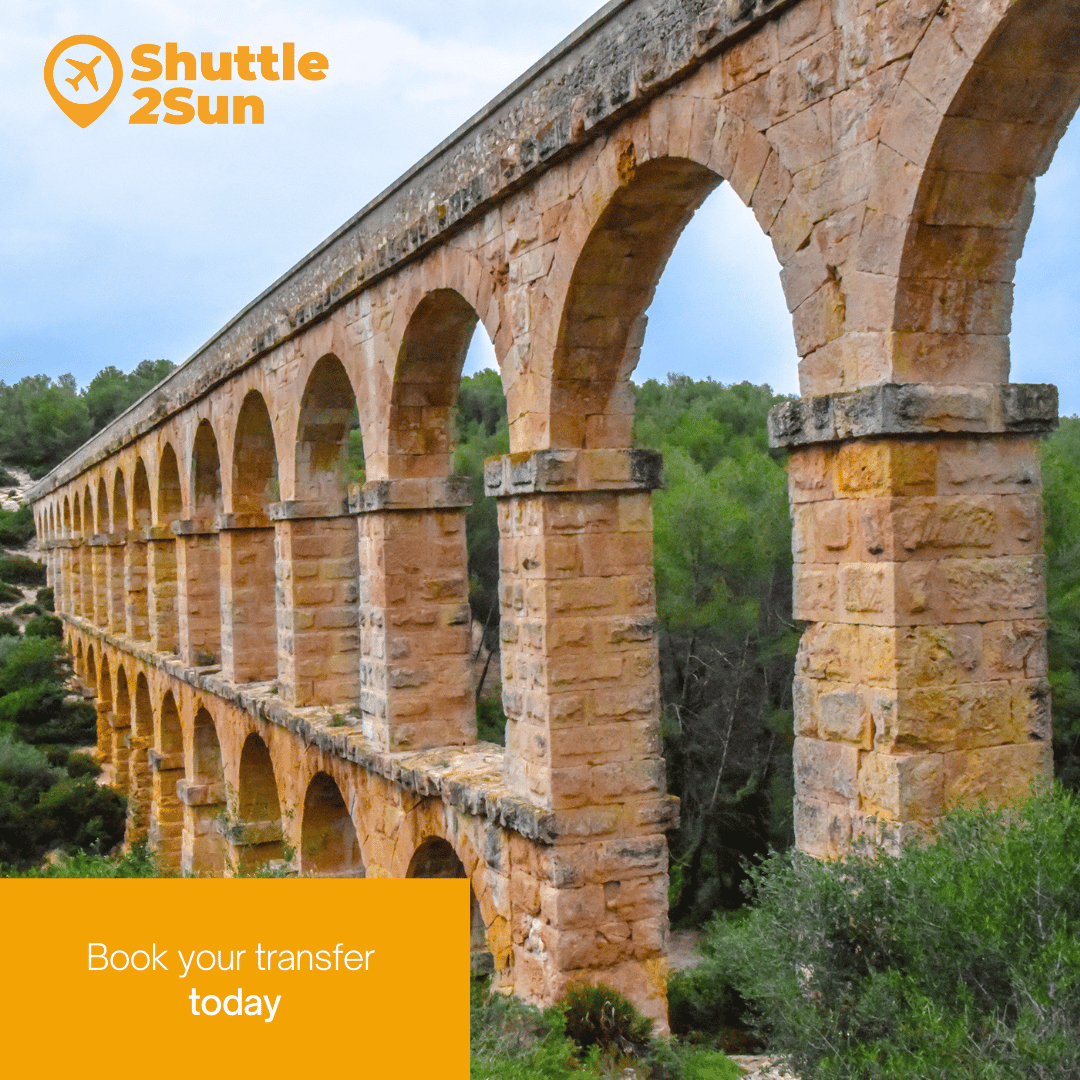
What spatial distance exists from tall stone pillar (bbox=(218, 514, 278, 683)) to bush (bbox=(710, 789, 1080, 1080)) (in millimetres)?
9664

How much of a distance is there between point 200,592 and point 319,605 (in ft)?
15.6

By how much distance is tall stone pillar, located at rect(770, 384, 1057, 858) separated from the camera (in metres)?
3.95

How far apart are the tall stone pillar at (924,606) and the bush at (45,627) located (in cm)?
2829

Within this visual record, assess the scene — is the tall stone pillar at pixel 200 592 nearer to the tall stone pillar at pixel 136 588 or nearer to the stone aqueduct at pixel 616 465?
the stone aqueduct at pixel 616 465

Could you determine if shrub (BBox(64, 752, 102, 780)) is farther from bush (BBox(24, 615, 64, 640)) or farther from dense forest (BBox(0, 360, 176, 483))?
dense forest (BBox(0, 360, 176, 483))

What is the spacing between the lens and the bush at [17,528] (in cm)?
3847

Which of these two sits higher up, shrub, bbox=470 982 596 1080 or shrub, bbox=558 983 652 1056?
shrub, bbox=470 982 596 1080

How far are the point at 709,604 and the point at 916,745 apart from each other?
10943 mm

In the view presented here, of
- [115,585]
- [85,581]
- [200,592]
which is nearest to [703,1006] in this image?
[200,592]

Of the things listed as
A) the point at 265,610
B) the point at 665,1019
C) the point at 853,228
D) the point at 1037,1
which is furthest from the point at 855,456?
the point at 265,610

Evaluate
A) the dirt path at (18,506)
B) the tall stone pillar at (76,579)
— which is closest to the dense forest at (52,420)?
the dirt path at (18,506)

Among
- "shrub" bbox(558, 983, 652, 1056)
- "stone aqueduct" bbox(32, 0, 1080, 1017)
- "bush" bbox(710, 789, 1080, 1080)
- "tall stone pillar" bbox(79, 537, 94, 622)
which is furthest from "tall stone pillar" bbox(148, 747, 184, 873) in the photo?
"bush" bbox(710, 789, 1080, 1080)

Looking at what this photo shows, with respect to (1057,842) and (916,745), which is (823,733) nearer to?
(916,745)

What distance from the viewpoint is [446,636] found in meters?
8.66
